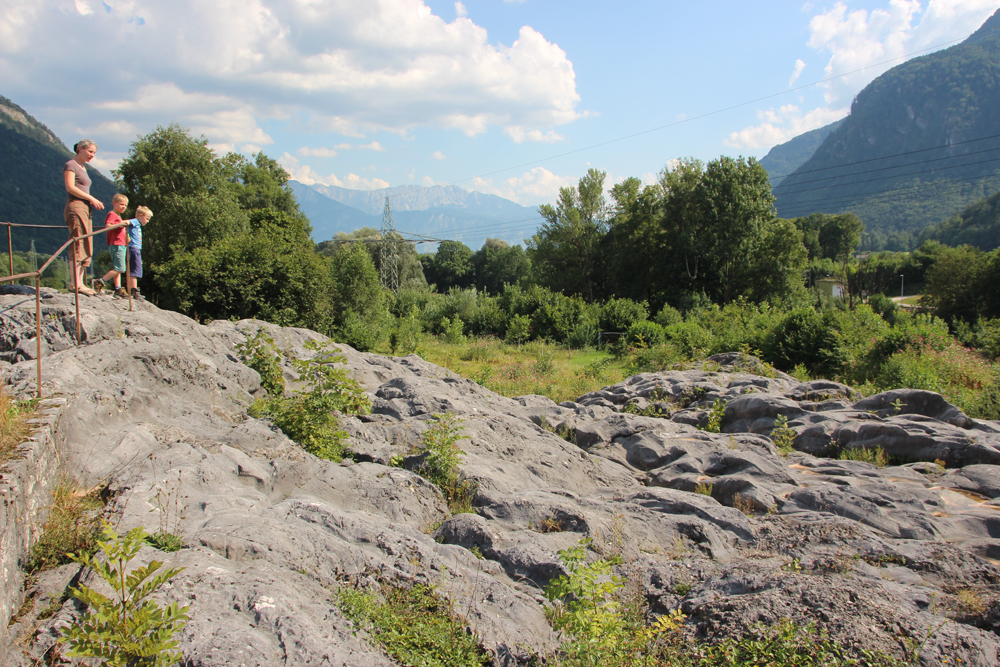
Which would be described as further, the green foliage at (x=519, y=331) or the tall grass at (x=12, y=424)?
the green foliage at (x=519, y=331)

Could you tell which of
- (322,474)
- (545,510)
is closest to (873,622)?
(545,510)

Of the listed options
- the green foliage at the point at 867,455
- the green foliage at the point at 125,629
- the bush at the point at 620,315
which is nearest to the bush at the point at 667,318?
the bush at the point at 620,315

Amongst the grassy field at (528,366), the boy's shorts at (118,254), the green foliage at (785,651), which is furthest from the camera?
the grassy field at (528,366)

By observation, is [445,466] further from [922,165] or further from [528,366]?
[922,165]

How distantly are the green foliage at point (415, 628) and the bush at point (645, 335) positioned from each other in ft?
65.0

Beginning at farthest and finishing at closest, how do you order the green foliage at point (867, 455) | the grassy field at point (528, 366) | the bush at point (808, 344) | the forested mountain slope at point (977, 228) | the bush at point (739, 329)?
1. the forested mountain slope at point (977, 228)
2. the bush at point (739, 329)
3. the bush at point (808, 344)
4. the grassy field at point (528, 366)
5. the green foliage at point (867, 455)

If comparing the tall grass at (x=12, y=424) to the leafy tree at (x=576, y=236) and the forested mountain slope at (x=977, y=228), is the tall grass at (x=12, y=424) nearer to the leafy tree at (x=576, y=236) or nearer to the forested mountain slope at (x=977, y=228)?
the leafy tree at (x=576, y=236)

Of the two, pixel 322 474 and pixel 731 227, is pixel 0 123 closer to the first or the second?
pixel 731 227

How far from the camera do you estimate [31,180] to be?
10688cm

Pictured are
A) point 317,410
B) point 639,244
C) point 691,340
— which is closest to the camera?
point 317,410

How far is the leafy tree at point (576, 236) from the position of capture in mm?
42906

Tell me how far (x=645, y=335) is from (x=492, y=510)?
19.5m

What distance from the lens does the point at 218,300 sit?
65.4 ft

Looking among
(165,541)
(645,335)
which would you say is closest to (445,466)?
(165,541)
